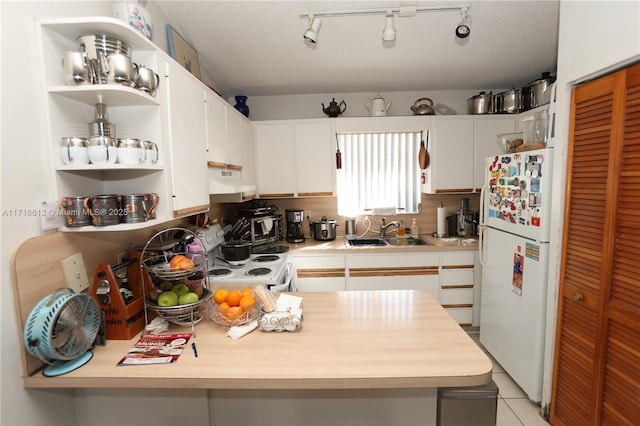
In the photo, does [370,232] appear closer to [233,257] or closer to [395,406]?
[233,257]

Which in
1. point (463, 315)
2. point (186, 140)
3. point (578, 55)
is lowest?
point (463, 315)

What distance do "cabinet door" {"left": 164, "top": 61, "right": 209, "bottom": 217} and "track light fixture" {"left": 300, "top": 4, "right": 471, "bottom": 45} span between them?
2.41ft

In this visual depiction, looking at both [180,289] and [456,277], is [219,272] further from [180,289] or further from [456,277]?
[456,277]

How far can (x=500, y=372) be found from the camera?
2418 millimetres

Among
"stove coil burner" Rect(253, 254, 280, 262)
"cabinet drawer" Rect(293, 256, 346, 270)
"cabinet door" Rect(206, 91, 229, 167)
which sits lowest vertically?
"cabinet drawer" Rect(293, 256, 346, 270)

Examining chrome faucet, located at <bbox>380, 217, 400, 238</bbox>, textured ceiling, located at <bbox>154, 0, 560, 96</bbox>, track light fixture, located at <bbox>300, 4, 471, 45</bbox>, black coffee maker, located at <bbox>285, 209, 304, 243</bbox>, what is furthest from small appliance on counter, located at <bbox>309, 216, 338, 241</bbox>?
track light fixture, located at <bbox>300, 4, 471, 45</bbox>

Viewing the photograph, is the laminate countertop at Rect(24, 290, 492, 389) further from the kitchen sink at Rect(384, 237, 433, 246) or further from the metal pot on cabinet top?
the metal pot on cabinet top

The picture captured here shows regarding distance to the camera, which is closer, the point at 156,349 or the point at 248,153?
the point at 156,349

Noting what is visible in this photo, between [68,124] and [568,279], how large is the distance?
256cm

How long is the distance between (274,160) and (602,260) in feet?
8.66

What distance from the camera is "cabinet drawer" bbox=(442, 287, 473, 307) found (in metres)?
2.98

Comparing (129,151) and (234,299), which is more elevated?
(129,151)

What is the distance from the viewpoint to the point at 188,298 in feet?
4.29

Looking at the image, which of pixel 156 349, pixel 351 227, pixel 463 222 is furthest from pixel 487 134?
pixel 156 349
